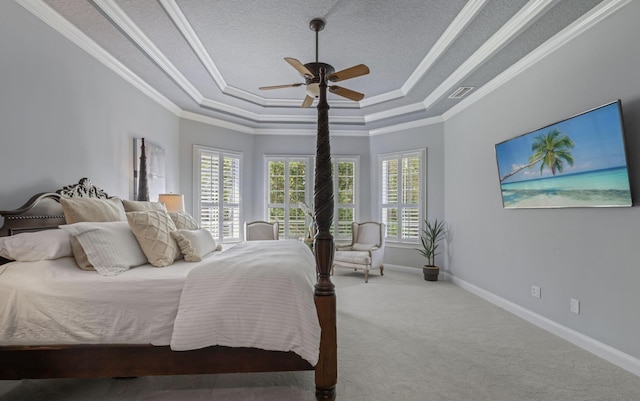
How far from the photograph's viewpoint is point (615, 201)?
8.27 feet

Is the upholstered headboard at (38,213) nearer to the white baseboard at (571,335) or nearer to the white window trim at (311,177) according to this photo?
the white window trim at (311,177)

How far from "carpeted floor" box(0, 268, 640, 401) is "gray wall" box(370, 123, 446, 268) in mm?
2550

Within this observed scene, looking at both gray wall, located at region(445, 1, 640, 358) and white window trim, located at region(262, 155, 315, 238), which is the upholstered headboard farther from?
gray wall, located at region(445, 1, 640, 358)

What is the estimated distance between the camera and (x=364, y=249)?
571 cm

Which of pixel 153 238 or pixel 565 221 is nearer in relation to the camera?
pixel 153 238

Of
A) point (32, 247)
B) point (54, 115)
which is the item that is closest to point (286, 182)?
point (54, 115)

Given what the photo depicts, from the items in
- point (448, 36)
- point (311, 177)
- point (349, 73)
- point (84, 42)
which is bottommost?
point (311, 177)

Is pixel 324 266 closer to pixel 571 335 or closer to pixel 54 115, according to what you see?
pixel 571 335

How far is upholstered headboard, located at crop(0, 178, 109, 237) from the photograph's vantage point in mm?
2266

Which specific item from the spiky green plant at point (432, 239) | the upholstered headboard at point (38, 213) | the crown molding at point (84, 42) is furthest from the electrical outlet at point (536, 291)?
the crown molding at point (84, 42)

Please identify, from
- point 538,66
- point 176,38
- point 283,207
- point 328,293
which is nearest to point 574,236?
point 538,66

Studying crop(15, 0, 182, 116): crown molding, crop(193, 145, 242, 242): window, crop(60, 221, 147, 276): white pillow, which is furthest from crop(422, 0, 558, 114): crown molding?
crop(15, 0, 182, 116): crown molding

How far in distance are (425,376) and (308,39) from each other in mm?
3454

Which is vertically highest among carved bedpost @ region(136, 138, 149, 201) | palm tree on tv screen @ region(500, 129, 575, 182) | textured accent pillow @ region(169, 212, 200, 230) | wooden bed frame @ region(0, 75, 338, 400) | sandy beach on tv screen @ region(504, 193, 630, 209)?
palm tree on tv screen @ region(500, 129, 575, 182)
